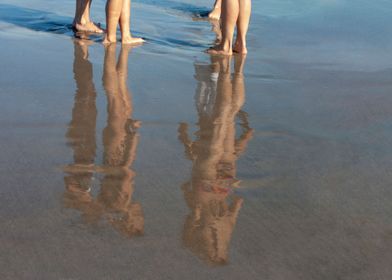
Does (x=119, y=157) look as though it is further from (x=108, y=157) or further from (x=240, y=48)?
(x=240, y=48)

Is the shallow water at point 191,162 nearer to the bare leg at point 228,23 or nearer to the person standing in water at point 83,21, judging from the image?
the bare leg at point 228,23

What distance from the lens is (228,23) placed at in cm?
500

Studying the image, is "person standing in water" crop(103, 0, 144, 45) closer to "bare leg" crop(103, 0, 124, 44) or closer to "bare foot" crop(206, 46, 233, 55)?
"bare leg" crop(103, 0, 124, 44)

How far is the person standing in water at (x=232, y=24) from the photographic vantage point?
4.96m

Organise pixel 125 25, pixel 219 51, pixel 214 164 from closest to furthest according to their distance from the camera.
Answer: pixel 214 164 < pixel 219 51 < pixel 125 25

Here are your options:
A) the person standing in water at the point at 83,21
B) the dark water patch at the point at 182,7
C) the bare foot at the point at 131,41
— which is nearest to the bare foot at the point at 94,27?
the person standing in water at the point at 83,21

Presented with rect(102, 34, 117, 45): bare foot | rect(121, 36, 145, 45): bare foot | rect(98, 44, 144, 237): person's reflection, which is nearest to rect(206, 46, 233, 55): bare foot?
rect(121, 36, 145, 45): bare foot

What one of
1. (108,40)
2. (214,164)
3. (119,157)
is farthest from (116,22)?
(214,164)

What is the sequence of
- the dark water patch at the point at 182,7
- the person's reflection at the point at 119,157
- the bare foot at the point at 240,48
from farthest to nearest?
1. the dark water patch at the point at 182,7
2. the bare foot at the point at 240,48
3. the person's reflection at the point at 119,157

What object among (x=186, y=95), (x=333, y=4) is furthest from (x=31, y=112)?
(x=333, y=4)

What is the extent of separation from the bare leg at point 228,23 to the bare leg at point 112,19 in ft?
2.69

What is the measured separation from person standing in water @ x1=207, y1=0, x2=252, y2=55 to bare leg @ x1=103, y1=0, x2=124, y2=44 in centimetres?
81

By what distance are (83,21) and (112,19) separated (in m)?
0.46

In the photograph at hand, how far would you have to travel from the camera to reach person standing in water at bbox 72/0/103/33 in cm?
546
